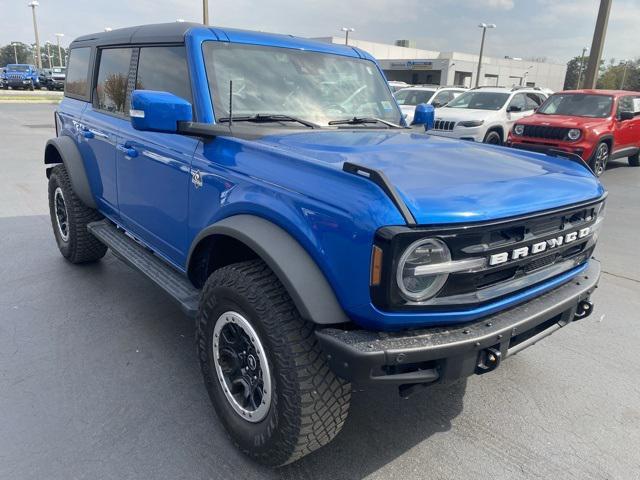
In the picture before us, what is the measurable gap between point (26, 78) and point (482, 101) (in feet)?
116

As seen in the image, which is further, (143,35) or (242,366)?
(143,35)

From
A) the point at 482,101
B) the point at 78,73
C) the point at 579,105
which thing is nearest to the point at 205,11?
the point at 482,101

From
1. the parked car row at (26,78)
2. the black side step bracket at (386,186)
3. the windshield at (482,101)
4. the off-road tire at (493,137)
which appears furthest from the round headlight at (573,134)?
the parked car row at (26,78)

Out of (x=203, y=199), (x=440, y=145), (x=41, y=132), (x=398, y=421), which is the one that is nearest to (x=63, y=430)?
(x=203, y=199)

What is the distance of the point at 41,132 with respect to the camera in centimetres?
1424

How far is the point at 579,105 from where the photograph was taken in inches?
425

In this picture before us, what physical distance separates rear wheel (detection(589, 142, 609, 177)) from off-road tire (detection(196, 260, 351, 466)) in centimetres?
929

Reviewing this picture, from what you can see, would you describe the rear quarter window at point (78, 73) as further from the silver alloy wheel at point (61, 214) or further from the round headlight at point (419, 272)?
the round headlight at point (419, 272)

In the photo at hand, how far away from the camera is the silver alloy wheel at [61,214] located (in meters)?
4.67

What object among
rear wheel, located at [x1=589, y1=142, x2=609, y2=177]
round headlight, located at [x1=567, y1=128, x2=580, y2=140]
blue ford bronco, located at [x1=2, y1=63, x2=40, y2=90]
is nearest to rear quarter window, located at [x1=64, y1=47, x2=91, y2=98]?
round headlight, located at [x1=567, y1=128, x2=580, y2=140]

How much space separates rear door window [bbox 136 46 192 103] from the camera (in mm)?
2943

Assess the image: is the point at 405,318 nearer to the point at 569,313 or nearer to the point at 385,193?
the point at 385,193

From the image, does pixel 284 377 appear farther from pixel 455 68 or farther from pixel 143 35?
pixel 455 68

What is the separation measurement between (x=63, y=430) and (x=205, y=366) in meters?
0.76
